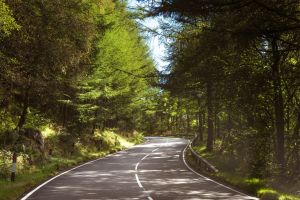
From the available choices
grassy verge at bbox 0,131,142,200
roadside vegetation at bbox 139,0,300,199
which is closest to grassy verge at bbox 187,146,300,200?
roadside vegetation at bbox 139,0,300,199

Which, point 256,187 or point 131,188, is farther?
point 131,188

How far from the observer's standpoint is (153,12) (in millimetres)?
10508

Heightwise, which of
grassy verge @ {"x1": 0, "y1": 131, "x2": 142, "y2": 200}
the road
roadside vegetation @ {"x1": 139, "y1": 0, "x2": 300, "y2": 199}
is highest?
roadside vegetation @ {"x1": 139, "y1": 0, "x2": 300, "y2": 199}

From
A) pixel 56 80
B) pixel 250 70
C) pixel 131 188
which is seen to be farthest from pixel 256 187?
pixel 56 80

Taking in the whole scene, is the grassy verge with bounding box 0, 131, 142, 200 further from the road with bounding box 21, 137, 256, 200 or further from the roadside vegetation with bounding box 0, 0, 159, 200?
the road with bounding box 21, 137, 256, 200

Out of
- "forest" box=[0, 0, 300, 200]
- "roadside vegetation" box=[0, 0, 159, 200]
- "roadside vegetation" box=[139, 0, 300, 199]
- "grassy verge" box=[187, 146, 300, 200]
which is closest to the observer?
"roadside vegetation" box=[139, 0, 300, 199]

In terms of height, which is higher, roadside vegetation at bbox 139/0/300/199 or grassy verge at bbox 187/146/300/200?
roadside vegetation at bbox 139/0/300/199

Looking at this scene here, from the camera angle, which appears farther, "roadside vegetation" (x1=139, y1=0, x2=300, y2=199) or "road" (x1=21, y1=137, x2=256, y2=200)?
"road" (x1=21, y1=137, x2=256, y2=200)

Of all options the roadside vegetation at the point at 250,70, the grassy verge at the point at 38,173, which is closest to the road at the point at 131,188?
the grassy verge at the point at 38,173

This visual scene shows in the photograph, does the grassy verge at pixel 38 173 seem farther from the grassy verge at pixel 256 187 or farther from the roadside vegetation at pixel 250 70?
the grassy verge at pixel 256 187

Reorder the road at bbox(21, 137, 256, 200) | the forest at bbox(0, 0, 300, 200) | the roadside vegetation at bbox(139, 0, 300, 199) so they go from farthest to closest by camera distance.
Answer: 1. the road at bbox(21, 137, 256, 200)
2. the forest at bbox(0, 0, 300, 200)
3. the roadside vegetation at bbox(139, 0, 300, 199)

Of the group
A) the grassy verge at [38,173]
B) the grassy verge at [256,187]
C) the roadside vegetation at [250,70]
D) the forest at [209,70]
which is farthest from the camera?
the grassy verge at [38,173]

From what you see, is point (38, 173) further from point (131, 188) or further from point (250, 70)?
point (250, 70)

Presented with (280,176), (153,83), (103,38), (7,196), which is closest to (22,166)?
(7,196)
